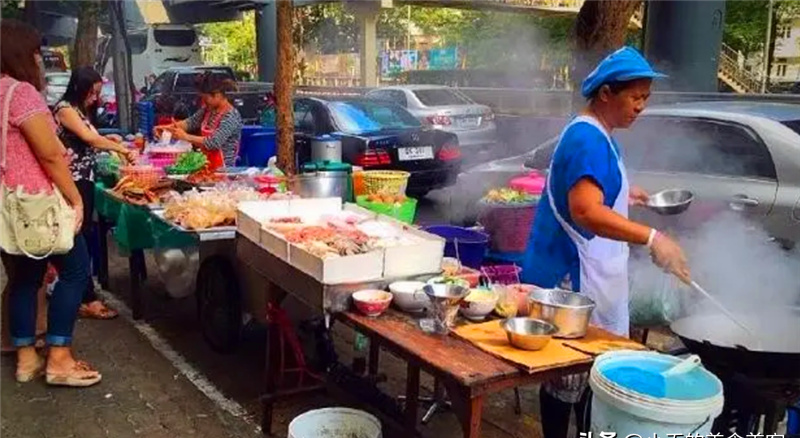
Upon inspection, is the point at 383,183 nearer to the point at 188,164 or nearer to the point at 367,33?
the point at 188,164

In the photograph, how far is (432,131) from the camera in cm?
953

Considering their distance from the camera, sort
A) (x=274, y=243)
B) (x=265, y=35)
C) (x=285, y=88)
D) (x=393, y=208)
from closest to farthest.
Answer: (x=274, y=243), (x=393, y=208), (x=285, y=88), (x=265, y=35)

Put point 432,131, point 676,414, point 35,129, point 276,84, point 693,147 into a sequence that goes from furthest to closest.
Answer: point 432,131 < point 276,84 < point 693,147 < point 35,129 < point 676,414

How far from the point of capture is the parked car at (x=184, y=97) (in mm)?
14338

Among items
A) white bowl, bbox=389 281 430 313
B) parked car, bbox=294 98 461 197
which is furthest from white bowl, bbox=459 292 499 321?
parked car, bbox=294 98 461 197

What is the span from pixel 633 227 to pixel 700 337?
503 mm

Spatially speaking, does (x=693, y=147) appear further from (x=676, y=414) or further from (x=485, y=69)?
(x=485, y=69)

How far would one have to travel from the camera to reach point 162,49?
23203 mm

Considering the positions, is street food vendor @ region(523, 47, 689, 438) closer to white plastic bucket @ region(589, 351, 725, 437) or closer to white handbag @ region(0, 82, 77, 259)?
white plastic bucket @ region(589, 351, 725, 437)

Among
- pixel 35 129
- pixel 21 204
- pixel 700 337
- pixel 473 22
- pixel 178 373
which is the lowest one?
pixel 178 373

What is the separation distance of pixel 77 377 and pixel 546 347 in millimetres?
3012

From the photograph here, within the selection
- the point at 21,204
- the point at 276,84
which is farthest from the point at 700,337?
the point at 276,84

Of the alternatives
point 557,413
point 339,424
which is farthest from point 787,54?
point 339,424

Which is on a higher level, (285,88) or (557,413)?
(285,88)
